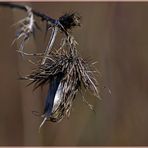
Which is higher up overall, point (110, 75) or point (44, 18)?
point (44, 18)

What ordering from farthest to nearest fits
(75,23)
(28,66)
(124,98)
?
(124,98) → (28,66) → (75,23)

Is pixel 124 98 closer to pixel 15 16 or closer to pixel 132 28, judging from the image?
pixel 132 28

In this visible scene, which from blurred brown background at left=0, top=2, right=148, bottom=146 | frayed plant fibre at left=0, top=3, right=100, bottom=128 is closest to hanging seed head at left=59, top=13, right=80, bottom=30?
frayed plant fibre at left=0, top=3, right=100, bottom=128

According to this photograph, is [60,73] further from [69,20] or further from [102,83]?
[102,83]

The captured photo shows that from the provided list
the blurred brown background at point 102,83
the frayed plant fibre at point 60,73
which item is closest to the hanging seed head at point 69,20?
the frayed plant fibre at point 60,73

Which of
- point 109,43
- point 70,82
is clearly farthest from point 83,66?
point 109,43

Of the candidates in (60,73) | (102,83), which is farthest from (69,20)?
(102,83)

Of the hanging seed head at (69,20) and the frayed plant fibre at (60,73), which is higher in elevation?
the hanging seed head at (69,20)

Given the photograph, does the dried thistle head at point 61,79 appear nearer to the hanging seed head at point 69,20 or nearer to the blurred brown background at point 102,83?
the hanging seed head at point 69,20
